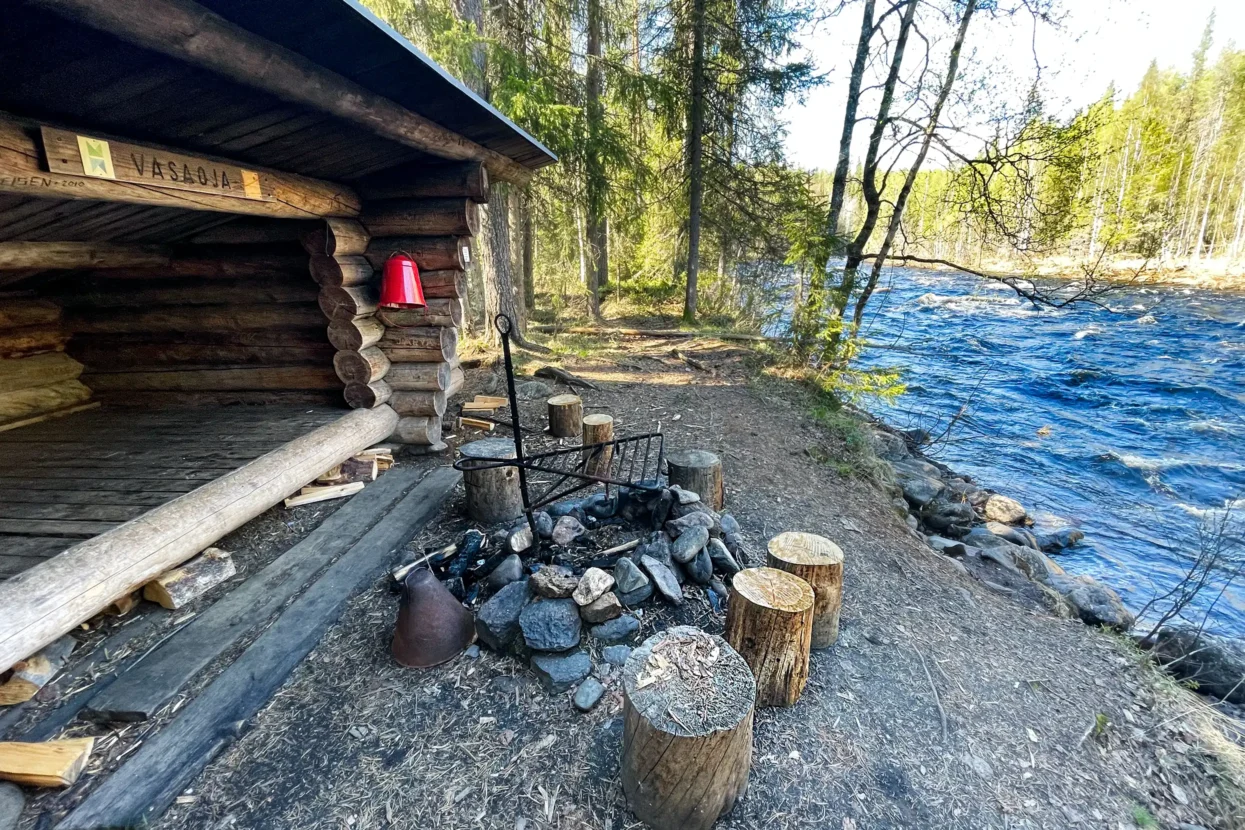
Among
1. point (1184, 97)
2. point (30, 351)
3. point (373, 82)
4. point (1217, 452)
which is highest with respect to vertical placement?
point (1184, 97)

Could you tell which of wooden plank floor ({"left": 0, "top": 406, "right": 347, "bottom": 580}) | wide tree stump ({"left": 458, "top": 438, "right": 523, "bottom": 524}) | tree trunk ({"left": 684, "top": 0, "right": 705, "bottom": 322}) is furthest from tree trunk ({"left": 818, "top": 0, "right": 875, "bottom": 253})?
wooden plank floor ({"left": 0, "top": 406, "right": 347, "bottom": 580})

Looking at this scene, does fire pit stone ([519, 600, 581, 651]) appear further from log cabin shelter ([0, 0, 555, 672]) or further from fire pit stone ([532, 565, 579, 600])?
log cabin shelter ([0, 0, 555, 672])

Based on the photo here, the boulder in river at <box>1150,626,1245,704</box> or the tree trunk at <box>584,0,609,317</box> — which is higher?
the tree trunk at <box>584,0,609,317</box>

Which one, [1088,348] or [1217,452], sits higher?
[1088,348]

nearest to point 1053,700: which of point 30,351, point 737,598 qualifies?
point 737,598

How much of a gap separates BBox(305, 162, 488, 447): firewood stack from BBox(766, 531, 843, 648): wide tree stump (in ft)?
11.1

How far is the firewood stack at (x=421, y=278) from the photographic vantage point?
161 inches

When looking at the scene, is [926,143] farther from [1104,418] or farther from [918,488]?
[1104,418]

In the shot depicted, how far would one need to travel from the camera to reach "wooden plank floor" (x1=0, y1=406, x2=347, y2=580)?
2.84 metres

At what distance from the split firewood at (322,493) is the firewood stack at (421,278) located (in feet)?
2.61

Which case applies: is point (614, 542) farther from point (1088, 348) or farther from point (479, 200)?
point (1088, 348)

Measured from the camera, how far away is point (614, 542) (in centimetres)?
317

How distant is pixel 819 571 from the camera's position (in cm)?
259

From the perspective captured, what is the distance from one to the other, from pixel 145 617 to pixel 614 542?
2.56 m
